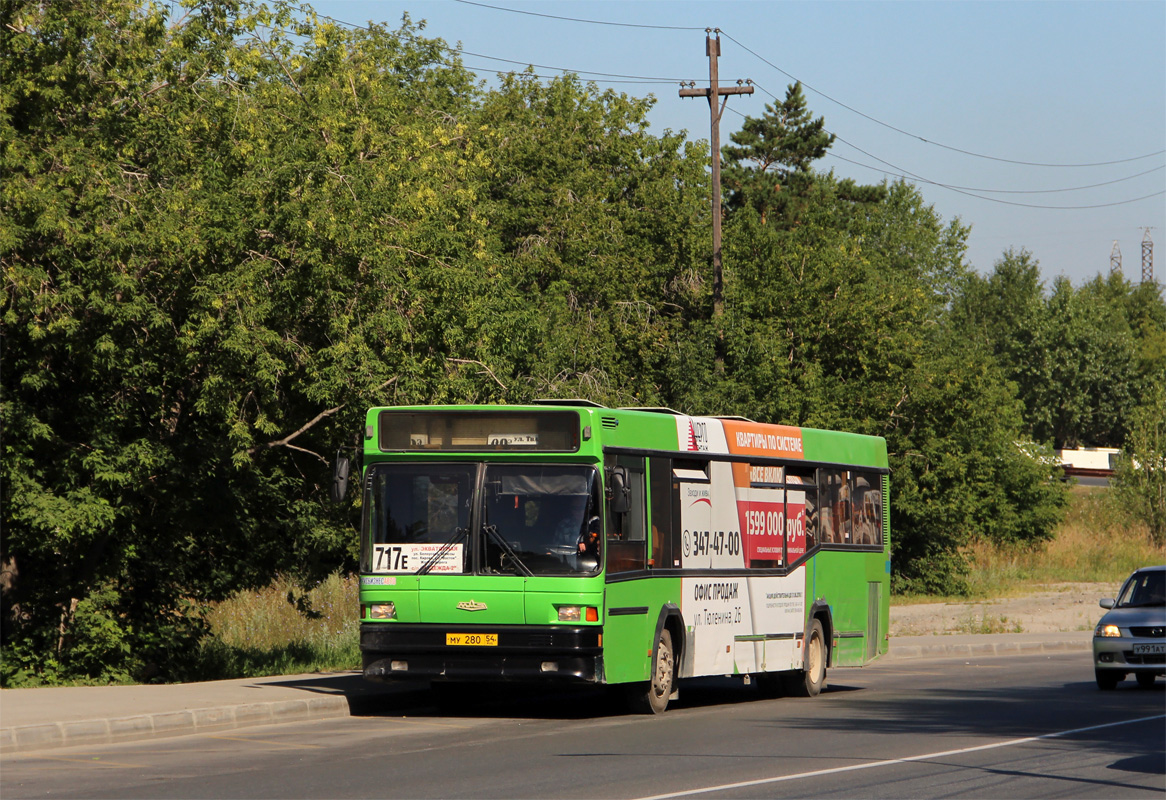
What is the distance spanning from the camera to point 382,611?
14.5 m

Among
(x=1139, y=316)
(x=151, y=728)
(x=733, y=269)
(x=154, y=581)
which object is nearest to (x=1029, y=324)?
(x=1139, y=316)

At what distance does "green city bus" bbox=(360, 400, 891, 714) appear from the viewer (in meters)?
14.1

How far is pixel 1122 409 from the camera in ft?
316

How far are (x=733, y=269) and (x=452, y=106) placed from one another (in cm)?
991

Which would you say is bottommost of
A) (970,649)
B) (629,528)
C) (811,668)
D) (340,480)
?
(970,649)

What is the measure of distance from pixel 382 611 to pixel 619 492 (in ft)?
8.71

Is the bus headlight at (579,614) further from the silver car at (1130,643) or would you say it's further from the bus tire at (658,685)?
the silver car at (1130,643)

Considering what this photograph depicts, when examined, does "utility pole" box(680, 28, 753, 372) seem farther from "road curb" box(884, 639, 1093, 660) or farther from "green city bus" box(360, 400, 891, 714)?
"green city bus" box(360, 400, 891, 714)

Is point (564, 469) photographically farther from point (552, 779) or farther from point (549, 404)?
point (552, 779)

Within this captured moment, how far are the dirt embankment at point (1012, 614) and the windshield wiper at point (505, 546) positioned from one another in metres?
17.9

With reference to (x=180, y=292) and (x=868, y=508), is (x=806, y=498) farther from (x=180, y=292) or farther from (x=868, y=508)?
(x=180, y=292)

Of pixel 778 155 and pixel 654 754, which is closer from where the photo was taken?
pixel 654 754

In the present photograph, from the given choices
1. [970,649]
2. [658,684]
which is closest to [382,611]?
[658,684]

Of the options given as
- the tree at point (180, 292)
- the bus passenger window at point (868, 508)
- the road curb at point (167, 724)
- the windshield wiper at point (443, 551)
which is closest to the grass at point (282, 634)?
the tree at point (180, 292)
